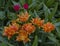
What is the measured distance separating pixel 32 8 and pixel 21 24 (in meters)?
0.37

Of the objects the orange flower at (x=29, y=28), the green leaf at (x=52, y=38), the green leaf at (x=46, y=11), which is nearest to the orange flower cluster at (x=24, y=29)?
the orange flower at (x=29, y=28)

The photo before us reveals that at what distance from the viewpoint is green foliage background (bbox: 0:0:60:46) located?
2061mm

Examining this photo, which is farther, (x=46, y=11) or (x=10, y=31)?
(x=46, y=11)

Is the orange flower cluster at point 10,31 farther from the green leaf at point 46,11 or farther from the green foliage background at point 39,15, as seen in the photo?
the green leaf at point 46,11

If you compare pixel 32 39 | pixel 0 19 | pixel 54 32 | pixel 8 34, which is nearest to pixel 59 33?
pixel 54 32

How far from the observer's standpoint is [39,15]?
2365mm

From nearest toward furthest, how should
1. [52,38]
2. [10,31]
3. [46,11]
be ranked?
[10,31] < [52,38] < [46,11]

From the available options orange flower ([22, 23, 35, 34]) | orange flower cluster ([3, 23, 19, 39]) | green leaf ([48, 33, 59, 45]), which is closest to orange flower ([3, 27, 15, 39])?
orange flower cluster ([3, 23, 19, 39])

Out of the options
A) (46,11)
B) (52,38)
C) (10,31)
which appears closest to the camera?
(10,31)

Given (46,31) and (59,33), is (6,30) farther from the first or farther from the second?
(59,33)

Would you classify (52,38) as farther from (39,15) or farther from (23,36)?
(39,15)

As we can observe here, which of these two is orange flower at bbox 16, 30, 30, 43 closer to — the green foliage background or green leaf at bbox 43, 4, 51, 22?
the green foliage background

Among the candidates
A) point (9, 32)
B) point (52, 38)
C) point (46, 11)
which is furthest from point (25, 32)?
point (46, 11)

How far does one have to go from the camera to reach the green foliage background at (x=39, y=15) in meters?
2.06
